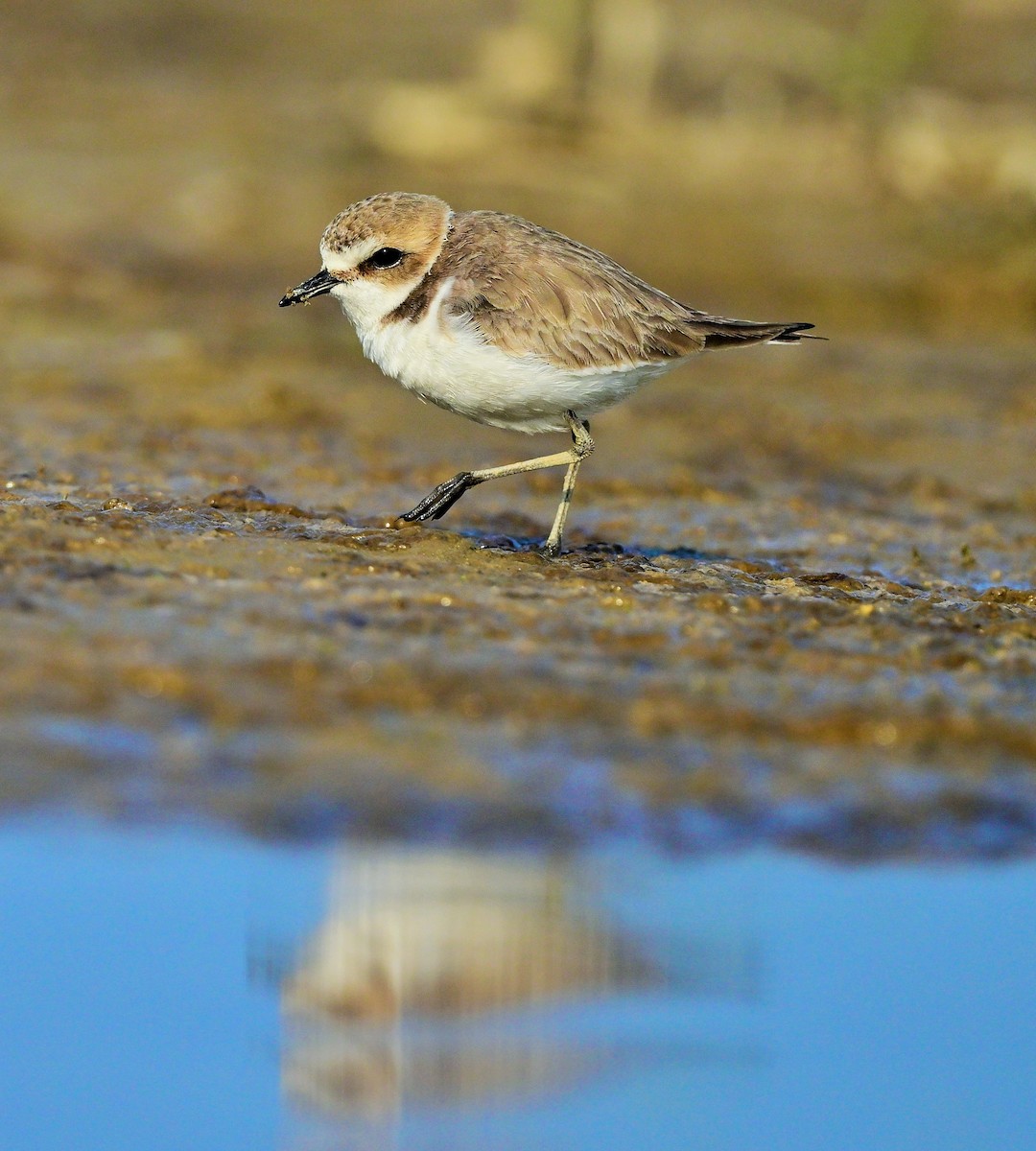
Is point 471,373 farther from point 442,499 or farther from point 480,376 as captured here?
point 442,499

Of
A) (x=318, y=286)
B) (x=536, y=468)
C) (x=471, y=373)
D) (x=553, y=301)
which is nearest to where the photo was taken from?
(x=471, y=373)

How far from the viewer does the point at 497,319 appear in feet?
20.8

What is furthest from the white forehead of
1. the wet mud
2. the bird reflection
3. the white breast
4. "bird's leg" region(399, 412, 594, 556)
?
the bird reflection

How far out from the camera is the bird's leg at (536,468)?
6.80 metres

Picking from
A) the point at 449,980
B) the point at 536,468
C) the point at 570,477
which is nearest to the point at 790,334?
the point at 570,477

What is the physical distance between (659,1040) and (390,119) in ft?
49.0

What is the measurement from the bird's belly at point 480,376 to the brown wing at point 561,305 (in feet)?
0.18

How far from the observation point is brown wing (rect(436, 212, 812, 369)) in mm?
6391

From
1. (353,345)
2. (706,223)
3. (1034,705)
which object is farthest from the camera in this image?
(706,223)

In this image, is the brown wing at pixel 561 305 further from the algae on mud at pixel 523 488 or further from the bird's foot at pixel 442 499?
the algae on mud at pixel 523 488

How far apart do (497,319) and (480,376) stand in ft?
0.75

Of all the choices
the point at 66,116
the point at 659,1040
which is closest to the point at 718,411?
the point at 659,1040

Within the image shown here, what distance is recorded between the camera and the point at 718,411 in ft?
38.2

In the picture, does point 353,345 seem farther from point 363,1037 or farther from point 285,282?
point 363,1037
